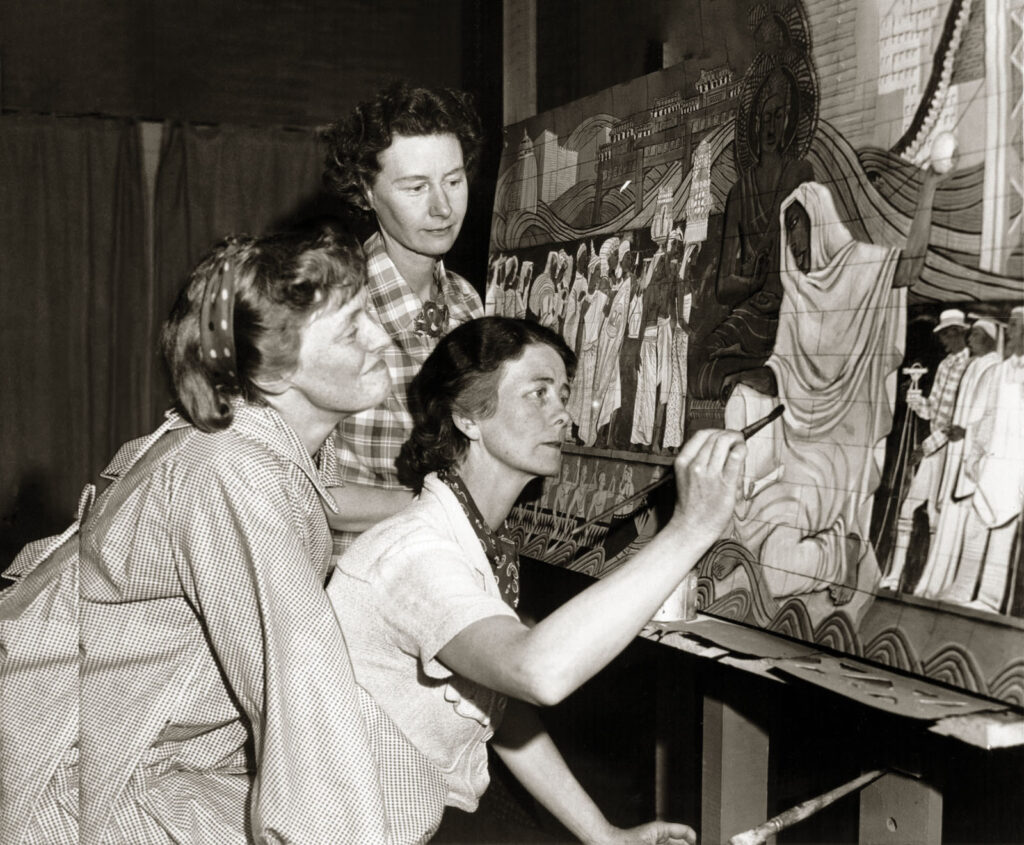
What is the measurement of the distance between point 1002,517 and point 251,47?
333cm

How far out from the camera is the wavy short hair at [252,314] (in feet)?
4.91

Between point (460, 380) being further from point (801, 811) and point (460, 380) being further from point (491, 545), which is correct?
point (801, 811)

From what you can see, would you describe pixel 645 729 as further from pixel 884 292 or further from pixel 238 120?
pixel 238 120

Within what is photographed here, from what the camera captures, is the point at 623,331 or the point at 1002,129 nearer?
the point at 1002,129

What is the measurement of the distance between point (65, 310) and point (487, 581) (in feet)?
7.81

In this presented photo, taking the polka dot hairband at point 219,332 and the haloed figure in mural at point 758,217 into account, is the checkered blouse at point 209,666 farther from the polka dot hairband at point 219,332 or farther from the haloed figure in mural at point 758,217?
the haloed figure in mural at point 758,217

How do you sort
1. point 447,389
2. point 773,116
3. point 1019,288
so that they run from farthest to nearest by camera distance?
point 447,389 < point 773,116 < point 1019,288

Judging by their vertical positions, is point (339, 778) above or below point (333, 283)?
below

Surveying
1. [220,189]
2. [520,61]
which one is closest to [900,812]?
[520,61]

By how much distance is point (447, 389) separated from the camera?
194 cm

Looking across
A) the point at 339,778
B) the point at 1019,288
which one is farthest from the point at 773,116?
the point at 339,778

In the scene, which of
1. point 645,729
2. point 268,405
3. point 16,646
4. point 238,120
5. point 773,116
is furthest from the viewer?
point 238,120

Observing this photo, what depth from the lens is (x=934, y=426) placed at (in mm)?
1430

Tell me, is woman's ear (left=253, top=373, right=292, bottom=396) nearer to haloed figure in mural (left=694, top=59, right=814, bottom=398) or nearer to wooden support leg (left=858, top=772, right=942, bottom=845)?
haloed figure in mural (left=694, top=59, right=814, bottom=398)
